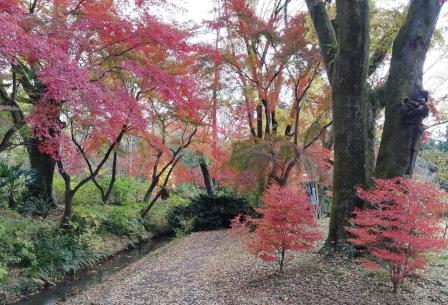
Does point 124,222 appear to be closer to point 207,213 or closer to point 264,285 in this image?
point 207,213

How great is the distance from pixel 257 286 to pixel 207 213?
7.67 meters

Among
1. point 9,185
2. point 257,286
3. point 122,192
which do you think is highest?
point 9,185

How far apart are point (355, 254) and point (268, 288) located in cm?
151

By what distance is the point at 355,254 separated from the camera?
5.58 metres

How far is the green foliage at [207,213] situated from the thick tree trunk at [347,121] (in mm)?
6488

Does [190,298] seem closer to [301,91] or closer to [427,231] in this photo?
[427,231]

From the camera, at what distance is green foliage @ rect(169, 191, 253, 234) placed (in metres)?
12.4

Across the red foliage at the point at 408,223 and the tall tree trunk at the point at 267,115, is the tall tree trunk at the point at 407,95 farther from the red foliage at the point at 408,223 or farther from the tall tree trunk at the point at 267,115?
the tall tree trunk at the point at 267,115

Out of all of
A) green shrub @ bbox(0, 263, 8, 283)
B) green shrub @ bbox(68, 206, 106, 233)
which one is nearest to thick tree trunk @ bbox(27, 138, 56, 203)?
green shrub @ bbox(68, 206, 106, 233)

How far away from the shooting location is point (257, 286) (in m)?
5.00

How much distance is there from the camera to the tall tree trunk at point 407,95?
17.4 ft

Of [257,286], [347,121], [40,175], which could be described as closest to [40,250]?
[40,175]

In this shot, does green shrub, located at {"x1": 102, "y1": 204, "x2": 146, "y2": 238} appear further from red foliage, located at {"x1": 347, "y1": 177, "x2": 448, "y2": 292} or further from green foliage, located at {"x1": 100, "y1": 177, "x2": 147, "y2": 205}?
red foliage, located at {"x1": 347, "y1": 177, "x2": 448, "y2": 292}

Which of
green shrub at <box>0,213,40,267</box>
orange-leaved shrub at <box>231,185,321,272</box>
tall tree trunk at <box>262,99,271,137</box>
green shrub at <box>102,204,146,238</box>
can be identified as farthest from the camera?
green shrub at <box>102,204,146,238</box>
